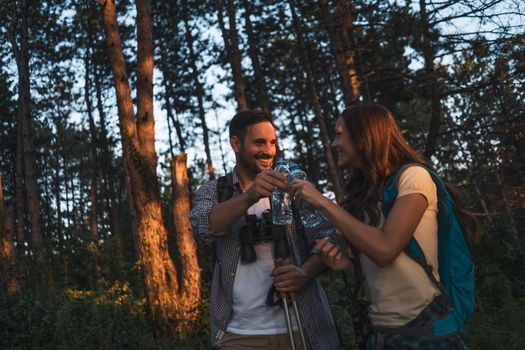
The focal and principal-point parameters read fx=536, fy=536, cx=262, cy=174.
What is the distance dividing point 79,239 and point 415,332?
17782 millimetres

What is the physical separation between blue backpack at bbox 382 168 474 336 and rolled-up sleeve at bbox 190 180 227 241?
3.79 ft

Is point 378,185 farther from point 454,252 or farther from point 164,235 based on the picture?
point 164,235

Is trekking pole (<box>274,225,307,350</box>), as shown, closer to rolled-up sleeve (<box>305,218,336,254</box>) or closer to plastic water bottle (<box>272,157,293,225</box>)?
plastic water bottle (<box>272,157,293,225</box>)

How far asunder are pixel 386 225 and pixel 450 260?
40 cm

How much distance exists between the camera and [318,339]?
3248 millimetres

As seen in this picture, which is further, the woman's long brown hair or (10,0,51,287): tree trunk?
(10,0,51,287): tree trunk

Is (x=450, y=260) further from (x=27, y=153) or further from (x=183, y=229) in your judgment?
(x=27, y=153)

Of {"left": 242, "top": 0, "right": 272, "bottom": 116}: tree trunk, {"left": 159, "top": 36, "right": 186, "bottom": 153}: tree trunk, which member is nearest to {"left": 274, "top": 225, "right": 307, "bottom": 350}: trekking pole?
{"left": 242, "top": 0, "right": 272, "bottom": 116}: tree trunk

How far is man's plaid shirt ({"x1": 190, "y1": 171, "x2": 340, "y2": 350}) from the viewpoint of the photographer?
3.24 m

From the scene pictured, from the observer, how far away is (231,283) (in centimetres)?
326

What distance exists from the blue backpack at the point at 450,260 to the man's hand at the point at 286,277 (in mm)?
749

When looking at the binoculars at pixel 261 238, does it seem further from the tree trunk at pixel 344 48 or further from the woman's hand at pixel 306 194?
the tree trunk at pixel 344 48

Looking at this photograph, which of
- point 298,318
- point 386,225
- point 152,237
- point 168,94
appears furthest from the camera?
point 168,94

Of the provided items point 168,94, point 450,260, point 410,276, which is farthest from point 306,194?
point 168,94
